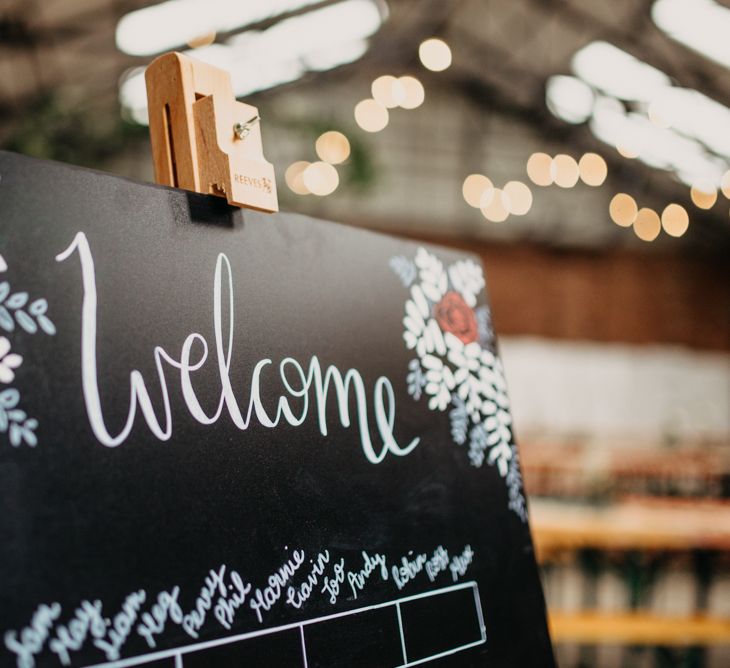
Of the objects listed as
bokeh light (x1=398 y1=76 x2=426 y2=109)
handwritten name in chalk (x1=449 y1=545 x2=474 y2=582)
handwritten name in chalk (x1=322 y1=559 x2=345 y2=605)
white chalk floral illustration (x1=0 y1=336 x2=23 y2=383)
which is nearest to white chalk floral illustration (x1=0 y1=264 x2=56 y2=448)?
white chalk floral illustration (x1=0 y1=336 x2=23 y2=383)

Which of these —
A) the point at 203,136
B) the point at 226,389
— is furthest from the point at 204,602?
the point at 203,136

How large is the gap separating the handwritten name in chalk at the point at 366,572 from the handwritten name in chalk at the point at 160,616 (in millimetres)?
258

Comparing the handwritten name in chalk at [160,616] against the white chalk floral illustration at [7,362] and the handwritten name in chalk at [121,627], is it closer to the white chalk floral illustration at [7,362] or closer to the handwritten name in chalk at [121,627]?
the handwritten name in chalk at [121,627]

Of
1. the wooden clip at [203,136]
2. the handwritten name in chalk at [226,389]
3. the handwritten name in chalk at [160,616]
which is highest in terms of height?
the wooden clip at [203,136]

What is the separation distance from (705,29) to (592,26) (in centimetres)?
125

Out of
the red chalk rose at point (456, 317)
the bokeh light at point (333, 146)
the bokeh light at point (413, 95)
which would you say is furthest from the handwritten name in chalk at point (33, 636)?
the bokeh light at point (333, 146)

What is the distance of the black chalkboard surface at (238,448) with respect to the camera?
2.45 feet

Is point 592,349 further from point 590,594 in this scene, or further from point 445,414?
point 445,414

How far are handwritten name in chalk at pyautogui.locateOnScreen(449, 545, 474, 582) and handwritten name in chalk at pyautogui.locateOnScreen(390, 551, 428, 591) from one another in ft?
0.19

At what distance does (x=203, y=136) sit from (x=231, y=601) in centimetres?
58

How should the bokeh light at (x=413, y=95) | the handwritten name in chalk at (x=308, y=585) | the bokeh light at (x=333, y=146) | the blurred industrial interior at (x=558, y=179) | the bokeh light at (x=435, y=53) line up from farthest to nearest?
the bokeh light at (x=333, y=146) < the bokeh light at (x=413, y=95) < the bokeh light at (x=435, y=53) < the blurred industrial interior at (x=558, y=179) < the handwritten name in chalk at (x=308, y=585)

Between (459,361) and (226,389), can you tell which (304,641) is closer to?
(226,389)

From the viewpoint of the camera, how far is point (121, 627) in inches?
29.6

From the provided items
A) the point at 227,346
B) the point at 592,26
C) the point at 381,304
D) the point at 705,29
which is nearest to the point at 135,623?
the point at 227,346
